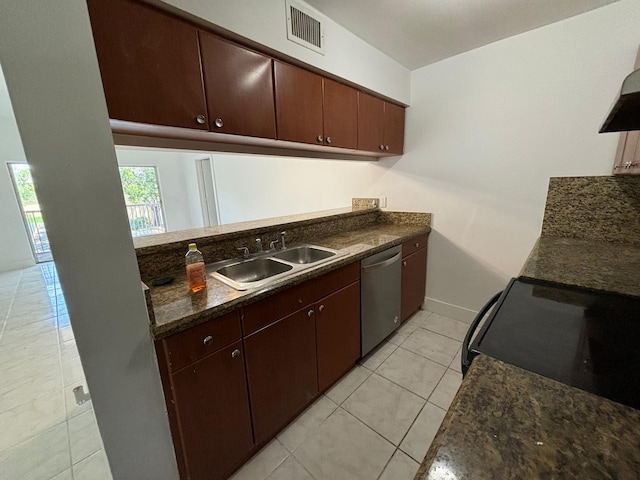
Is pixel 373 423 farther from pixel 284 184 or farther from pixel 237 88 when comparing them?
pixel 284 184

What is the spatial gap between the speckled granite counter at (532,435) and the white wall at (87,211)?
0.97 m

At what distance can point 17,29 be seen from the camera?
0.65 meters

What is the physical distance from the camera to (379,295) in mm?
1993

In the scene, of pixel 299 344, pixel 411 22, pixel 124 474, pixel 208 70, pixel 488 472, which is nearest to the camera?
pixel 488 472

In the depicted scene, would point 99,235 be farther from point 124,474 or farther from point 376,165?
point 376,165

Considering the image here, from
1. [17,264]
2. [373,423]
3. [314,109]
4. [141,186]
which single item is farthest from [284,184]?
[17,264]

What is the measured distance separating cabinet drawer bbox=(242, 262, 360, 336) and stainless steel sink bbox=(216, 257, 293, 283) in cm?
23

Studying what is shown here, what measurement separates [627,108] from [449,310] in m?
2.22

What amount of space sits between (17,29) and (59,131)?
24 cm

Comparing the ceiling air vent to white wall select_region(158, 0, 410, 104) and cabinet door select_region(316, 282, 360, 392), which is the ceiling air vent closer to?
white wall select_region(158, 0, 410, 104)

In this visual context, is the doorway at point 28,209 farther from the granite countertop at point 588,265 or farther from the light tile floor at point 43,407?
the granite countertop at point 588,265

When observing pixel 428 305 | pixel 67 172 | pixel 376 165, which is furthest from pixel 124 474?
pixel 376 165

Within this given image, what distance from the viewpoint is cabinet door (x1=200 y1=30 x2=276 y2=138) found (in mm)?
1229

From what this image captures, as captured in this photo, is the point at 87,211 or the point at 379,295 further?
the point at 379,295
